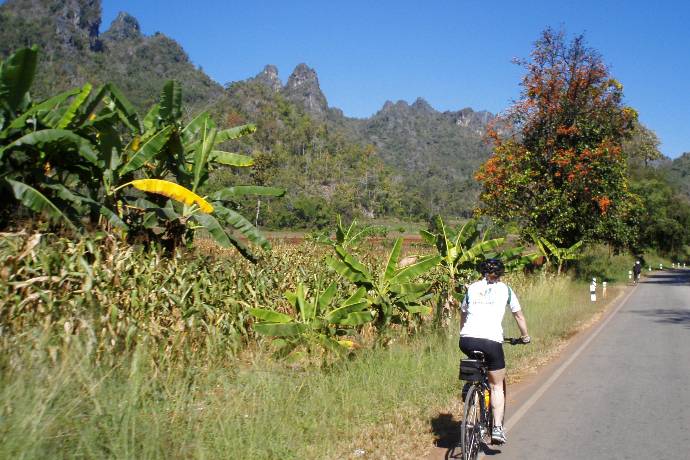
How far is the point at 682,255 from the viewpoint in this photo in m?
77.1

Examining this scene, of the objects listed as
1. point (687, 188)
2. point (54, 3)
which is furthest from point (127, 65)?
point (687, 188)

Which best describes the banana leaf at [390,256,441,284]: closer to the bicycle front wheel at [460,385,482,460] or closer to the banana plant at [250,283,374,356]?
the banana plant at [250,283,374,356]

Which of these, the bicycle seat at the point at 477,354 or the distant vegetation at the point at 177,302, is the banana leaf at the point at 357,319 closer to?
the distant vegetation at the point at 177,302

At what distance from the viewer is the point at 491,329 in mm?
6438

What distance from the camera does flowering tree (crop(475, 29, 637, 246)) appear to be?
26.6 m

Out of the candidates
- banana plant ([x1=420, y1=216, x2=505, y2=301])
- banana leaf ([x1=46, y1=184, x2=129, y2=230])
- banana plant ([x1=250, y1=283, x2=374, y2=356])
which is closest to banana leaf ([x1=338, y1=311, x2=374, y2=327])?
banana plant ([x1=250, y1=283, x2=374, y2=356])

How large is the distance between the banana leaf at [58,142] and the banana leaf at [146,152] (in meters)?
0.48

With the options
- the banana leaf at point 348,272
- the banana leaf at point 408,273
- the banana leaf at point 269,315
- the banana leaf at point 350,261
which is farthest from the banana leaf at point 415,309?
the banana leaf at point 269,315

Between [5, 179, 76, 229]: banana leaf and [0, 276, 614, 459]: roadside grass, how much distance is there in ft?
9.44

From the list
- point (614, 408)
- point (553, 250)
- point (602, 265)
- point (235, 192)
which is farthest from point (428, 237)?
point (602, 265)

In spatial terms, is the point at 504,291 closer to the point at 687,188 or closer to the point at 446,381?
the point at 446,381

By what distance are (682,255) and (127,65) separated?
117789 mm

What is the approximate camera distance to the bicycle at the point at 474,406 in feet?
19.6

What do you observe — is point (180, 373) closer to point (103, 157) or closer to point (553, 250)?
point (103, 157)
